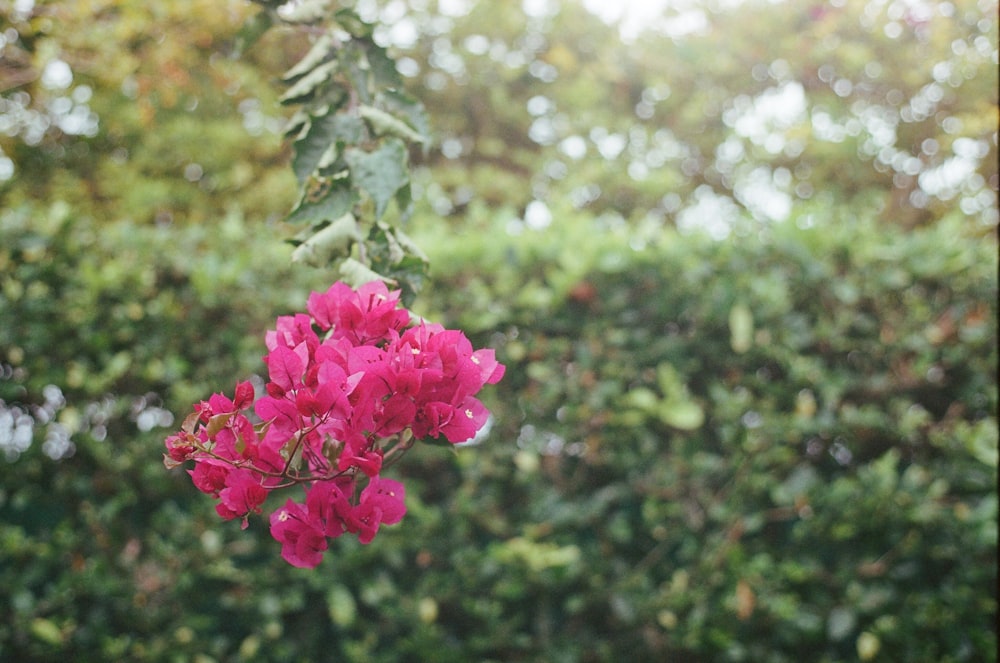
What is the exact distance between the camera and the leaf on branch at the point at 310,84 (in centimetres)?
139

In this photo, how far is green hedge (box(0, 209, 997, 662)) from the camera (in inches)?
96.7

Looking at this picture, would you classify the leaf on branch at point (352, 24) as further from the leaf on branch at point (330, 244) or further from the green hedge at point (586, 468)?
the green hedge at point (586, 468)

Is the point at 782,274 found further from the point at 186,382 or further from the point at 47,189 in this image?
the point at 47,189

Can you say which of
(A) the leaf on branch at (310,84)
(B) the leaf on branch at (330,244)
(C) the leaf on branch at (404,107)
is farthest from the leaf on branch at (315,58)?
(B) the leaf on branch at (330,244)

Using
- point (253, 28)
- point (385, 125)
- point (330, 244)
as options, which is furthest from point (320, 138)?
point (253, 28)

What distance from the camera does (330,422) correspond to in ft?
3.08

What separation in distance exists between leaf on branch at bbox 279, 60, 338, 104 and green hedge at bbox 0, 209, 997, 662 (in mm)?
1346

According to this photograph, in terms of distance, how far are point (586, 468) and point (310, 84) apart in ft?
5.71

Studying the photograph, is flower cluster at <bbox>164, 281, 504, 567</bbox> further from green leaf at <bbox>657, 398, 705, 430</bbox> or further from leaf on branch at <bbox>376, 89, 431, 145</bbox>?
green leaf at <bbox>657, 398, 705, 430</bbox>

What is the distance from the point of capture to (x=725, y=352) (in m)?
2.70

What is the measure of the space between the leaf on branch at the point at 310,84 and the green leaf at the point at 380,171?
0.60 ft

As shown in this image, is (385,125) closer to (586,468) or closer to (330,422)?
(330,422)

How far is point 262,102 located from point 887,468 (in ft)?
15.4

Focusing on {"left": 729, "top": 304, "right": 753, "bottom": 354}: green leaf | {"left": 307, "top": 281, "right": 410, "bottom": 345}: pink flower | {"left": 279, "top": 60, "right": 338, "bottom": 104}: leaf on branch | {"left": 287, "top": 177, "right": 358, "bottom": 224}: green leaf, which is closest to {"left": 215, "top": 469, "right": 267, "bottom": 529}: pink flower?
{"left": 307, "top": 281, "right": 410, "bottom": 345}: pink flower
